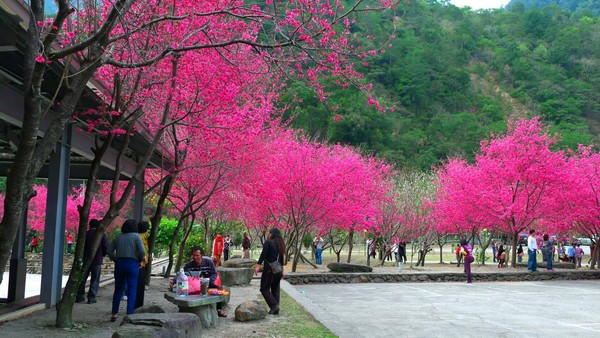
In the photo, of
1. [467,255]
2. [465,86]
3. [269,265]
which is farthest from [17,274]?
[465,86]

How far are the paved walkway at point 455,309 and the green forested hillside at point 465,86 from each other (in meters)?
29.1

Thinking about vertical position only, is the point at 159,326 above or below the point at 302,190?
below

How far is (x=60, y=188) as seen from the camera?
29.2ft

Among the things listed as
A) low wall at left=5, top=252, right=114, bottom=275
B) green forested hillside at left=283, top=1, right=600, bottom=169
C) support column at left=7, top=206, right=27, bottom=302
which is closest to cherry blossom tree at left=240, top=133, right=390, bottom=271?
low wall at left=5, top=252, right=114, bottom=275

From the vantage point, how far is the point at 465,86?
80.1 meters

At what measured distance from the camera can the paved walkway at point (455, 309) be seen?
9.26 meters

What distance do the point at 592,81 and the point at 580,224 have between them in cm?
6320

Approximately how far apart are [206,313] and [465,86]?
7712 cm

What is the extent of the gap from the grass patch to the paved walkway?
15cm

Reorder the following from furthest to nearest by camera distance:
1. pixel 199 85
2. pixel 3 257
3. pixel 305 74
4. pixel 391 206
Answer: pixel 391 206 < pixel 199 85 < pixel 305 74 < pixel 3 257

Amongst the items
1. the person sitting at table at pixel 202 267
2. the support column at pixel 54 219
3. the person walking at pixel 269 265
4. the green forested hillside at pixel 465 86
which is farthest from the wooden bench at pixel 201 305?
the green forested hillside at pixel 465 86

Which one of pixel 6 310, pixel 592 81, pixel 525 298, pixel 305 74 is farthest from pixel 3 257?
pixel 592 81

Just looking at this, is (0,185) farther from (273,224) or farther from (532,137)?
(532,137)

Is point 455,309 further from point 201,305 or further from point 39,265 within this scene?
point 39,265
